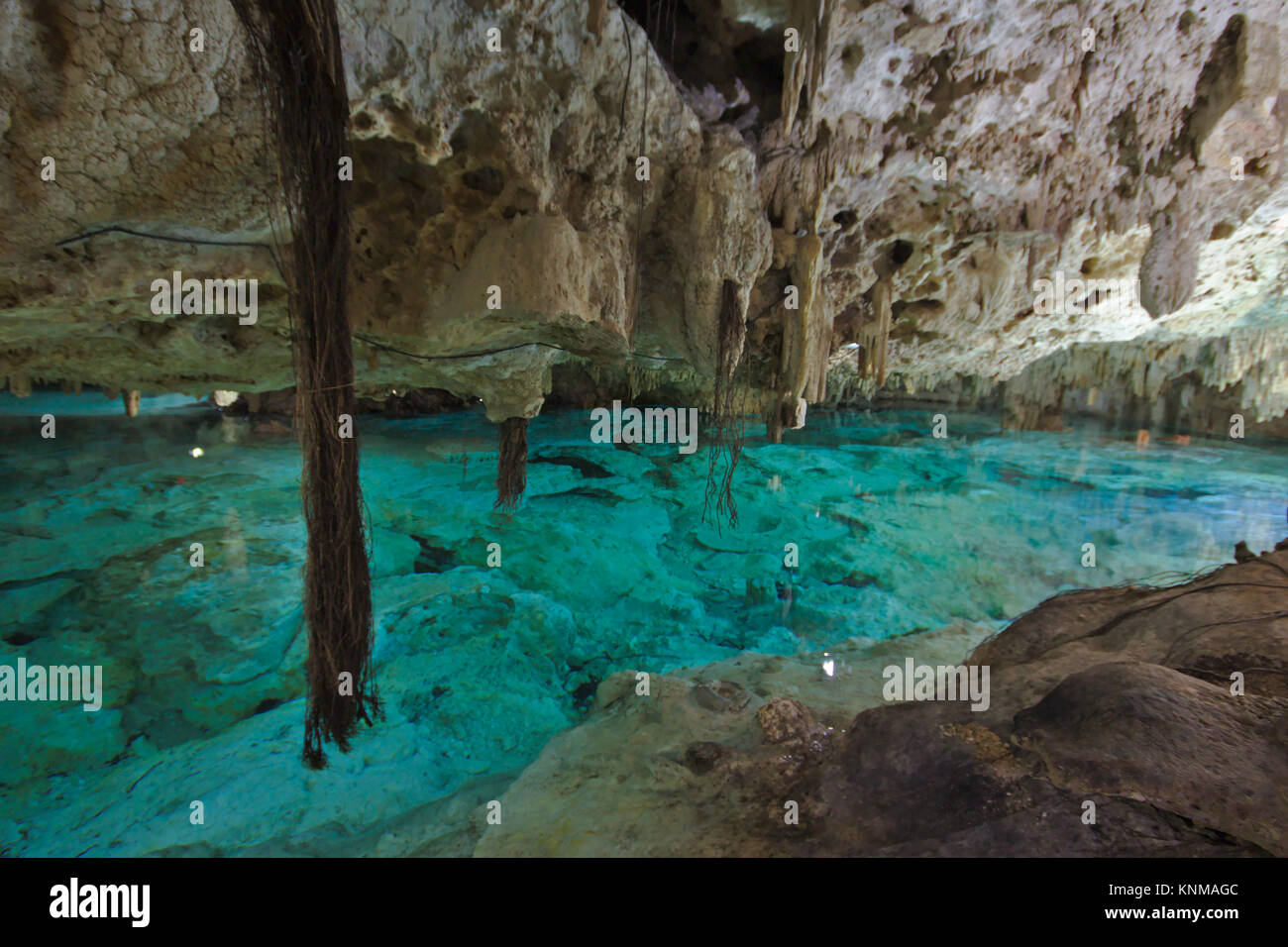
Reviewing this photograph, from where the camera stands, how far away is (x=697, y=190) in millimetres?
4527

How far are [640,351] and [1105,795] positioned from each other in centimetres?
617

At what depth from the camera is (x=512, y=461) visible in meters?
7.98

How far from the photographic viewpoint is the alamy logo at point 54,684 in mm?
4934

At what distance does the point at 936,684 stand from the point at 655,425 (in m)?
12.2

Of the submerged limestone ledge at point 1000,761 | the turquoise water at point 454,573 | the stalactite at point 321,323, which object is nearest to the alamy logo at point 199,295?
the stalactite at point 321,323

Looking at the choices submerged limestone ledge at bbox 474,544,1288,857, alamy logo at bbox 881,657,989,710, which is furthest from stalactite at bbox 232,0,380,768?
alamy logo at bbox 881,657,989,710

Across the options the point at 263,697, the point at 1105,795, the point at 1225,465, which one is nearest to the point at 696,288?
the point at 1105,795

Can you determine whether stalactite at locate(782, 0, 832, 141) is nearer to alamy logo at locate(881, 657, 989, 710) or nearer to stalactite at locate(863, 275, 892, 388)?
stalactite at locate(863, 275, 892, 388)

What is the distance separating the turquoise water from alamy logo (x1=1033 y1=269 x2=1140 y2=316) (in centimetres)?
371

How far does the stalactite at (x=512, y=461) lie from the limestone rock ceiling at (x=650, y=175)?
0.58m

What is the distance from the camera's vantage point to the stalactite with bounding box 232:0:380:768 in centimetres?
282
